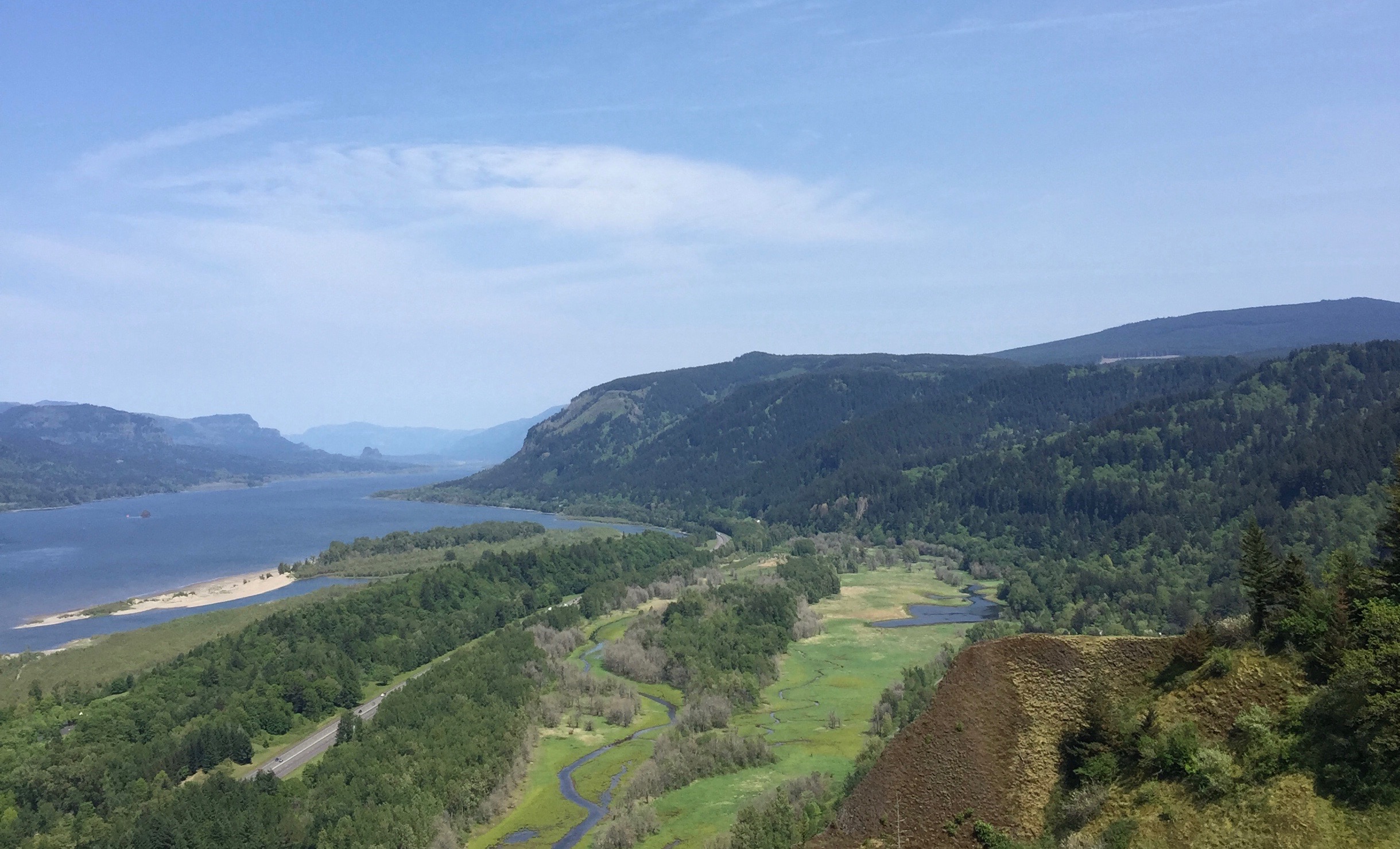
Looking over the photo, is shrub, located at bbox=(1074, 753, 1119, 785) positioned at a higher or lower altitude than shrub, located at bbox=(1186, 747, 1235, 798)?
lower

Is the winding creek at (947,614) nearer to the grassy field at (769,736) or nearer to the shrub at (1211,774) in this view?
the grassy field at (769,736)

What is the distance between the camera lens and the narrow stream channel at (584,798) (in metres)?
75.8

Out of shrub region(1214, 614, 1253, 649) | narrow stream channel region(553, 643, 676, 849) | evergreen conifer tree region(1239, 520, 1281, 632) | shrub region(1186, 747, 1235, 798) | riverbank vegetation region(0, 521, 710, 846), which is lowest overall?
narrow stream channel region(553, 643, 676, 849)

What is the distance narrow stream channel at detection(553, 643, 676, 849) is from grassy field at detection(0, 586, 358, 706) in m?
66.4

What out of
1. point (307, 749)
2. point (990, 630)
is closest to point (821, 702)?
point (990, 630)

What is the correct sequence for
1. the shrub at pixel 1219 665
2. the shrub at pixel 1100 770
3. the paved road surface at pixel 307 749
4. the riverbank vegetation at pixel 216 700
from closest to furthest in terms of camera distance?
the shrub at pixel 1100 770 → the shrub at pixel 1219 665 → the riverbank vegetation at pixel 216 700 → the paved road surface at pixel 307 749

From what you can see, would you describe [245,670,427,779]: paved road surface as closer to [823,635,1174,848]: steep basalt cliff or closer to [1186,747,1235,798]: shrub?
[823,635,1174,848]: steep basalt cliff

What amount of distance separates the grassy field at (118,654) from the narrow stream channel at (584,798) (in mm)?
66434

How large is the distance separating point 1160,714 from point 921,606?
143910 mm

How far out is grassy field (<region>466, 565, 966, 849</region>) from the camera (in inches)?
3083

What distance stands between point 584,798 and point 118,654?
8912cm

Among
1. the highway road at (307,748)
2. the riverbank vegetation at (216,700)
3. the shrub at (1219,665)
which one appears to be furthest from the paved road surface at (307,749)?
the shrub at (1219,665)

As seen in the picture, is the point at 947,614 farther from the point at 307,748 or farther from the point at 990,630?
the point at 307,748

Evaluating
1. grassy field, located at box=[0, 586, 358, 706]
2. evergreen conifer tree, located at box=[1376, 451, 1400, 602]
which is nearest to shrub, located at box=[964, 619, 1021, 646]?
evergreen conifer tree, located at box=[1376, 451, 1400, 602]
